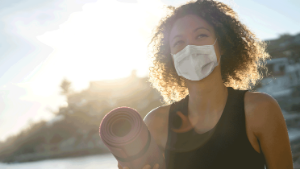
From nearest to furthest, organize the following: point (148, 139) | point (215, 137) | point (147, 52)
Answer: point (148, 139)
point (215, 137)
point (147, 52)

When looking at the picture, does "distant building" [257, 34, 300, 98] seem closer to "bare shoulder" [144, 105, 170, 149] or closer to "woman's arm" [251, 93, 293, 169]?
"bare shoulder" [144, 105, 170, 149]

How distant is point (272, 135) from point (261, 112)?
0.50 ft

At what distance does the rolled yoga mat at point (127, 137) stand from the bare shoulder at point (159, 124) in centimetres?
44

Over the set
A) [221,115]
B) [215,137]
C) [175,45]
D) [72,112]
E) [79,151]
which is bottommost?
[79,151]

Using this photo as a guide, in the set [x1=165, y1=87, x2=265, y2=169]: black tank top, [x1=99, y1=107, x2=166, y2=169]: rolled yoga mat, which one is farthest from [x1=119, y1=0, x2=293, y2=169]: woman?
[x1=99, y1=107, x2=166, y2=169]: rolled yoga mat

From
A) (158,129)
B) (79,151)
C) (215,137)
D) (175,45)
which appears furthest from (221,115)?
(79,151)

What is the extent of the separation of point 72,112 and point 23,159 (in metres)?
22.2

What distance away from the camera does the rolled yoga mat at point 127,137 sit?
1395 mm

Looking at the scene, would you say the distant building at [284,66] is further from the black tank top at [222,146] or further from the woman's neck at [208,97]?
the black tank top at [222,146]

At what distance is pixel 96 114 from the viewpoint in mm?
39125

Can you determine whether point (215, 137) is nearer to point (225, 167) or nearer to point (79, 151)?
point (225, 167)

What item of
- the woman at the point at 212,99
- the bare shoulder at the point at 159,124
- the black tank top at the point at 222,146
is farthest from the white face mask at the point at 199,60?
the bare shoulder at the point at 159,124

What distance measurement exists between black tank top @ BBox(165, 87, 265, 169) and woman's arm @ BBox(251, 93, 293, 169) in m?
0.07

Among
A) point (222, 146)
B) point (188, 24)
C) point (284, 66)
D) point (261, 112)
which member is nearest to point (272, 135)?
point (261, 112)
